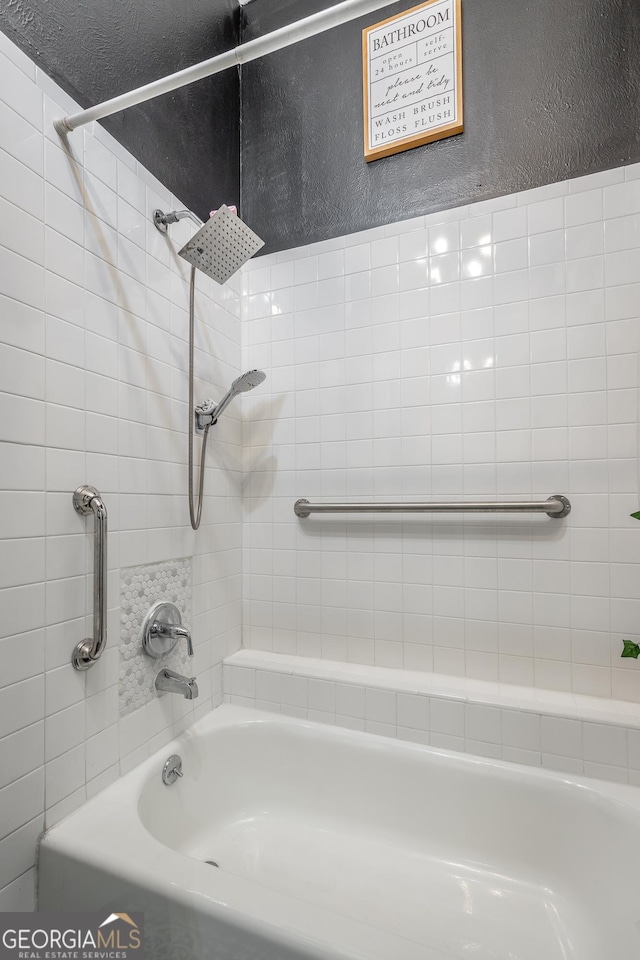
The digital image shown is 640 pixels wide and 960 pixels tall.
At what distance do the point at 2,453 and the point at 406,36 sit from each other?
1878 millimetres

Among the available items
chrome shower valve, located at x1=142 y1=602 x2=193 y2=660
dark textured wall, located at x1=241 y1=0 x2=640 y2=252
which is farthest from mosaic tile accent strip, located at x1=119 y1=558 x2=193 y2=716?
dark textured wall, located at x1=241 y1=0 x2=640 y2=252

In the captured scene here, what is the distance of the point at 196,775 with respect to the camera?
4.72ft

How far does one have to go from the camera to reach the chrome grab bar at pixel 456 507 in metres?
1.41

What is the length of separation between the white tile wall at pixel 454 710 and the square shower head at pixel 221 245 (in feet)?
4.30

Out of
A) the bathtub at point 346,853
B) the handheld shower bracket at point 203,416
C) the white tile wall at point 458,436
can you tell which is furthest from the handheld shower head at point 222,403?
the bathtub at point 346,853

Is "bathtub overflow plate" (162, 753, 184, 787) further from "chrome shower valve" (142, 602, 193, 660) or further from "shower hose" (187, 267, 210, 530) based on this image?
"shower hose" (187, 267, 210, 530)

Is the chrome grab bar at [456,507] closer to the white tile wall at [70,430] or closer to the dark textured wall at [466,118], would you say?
the white tile wall at [70,430]

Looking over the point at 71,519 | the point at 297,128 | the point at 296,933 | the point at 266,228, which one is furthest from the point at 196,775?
the point at 297,128

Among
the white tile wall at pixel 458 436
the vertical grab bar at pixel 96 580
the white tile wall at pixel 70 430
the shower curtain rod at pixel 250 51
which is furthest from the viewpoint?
the white tile wall at pixel 458 436

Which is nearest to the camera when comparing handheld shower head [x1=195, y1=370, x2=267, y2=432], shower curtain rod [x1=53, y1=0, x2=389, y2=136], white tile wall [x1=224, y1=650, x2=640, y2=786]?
shower curtain rod [x1=53, y1=0, x2=389, y2=136]

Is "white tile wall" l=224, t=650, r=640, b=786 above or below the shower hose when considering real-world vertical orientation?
below

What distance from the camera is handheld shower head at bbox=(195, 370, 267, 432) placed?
4.94ft

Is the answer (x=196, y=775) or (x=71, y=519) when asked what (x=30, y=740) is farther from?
(x=196, y=775)

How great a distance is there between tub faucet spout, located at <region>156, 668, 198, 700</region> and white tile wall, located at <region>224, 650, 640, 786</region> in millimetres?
337
